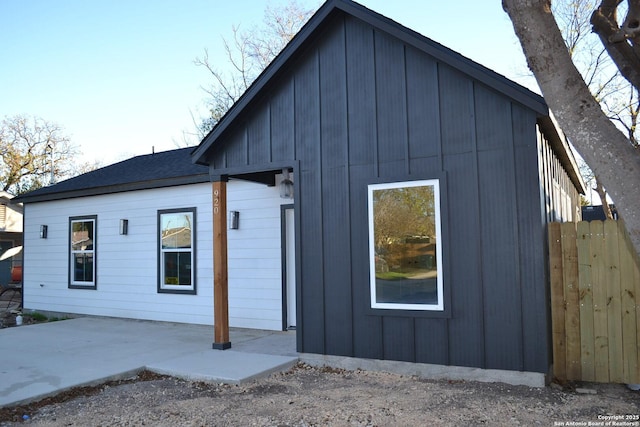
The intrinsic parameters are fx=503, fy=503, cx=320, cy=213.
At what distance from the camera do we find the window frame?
556cm

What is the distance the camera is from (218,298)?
7.07 meters

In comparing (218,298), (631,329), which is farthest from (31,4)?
(631,329)

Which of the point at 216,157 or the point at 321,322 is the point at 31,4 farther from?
the point at 321,322

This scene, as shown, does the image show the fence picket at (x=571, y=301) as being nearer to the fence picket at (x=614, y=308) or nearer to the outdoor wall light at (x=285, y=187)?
the fence picket at (x=614, y=308)

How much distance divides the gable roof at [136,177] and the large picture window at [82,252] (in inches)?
26.1

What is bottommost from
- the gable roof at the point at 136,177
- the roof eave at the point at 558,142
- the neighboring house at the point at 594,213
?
the neighboring house at the point at 594,213

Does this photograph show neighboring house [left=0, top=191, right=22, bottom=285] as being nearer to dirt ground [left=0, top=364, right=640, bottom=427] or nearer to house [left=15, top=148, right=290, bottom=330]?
house [left=15, top=148, right=290, bottom=330]

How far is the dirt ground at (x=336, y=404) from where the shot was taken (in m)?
4.29

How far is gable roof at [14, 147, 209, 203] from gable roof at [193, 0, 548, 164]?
107 inches

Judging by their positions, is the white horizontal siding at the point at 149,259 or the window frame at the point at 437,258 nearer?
the window frame at the point at 437,258

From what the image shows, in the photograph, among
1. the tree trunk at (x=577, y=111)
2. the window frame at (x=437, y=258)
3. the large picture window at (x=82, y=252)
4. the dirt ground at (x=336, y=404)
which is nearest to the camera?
the tree trunk at (x=577, y=111)

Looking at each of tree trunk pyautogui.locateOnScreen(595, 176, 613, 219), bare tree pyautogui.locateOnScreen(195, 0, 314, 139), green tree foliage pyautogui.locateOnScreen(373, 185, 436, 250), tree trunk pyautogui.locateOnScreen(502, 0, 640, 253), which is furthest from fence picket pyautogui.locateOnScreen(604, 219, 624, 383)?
bare tree pyautogui.locateOnScreen(195, 0, 314, 139)

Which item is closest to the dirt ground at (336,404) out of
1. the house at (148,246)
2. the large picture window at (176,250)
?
the house at (148,246)

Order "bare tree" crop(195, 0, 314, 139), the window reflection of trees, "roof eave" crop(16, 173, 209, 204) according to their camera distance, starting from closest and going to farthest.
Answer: the window reflection of trees, "roof eave" crop(16, 173, 209, 204), "bare tree" crop(195, 0, 314, 139)
